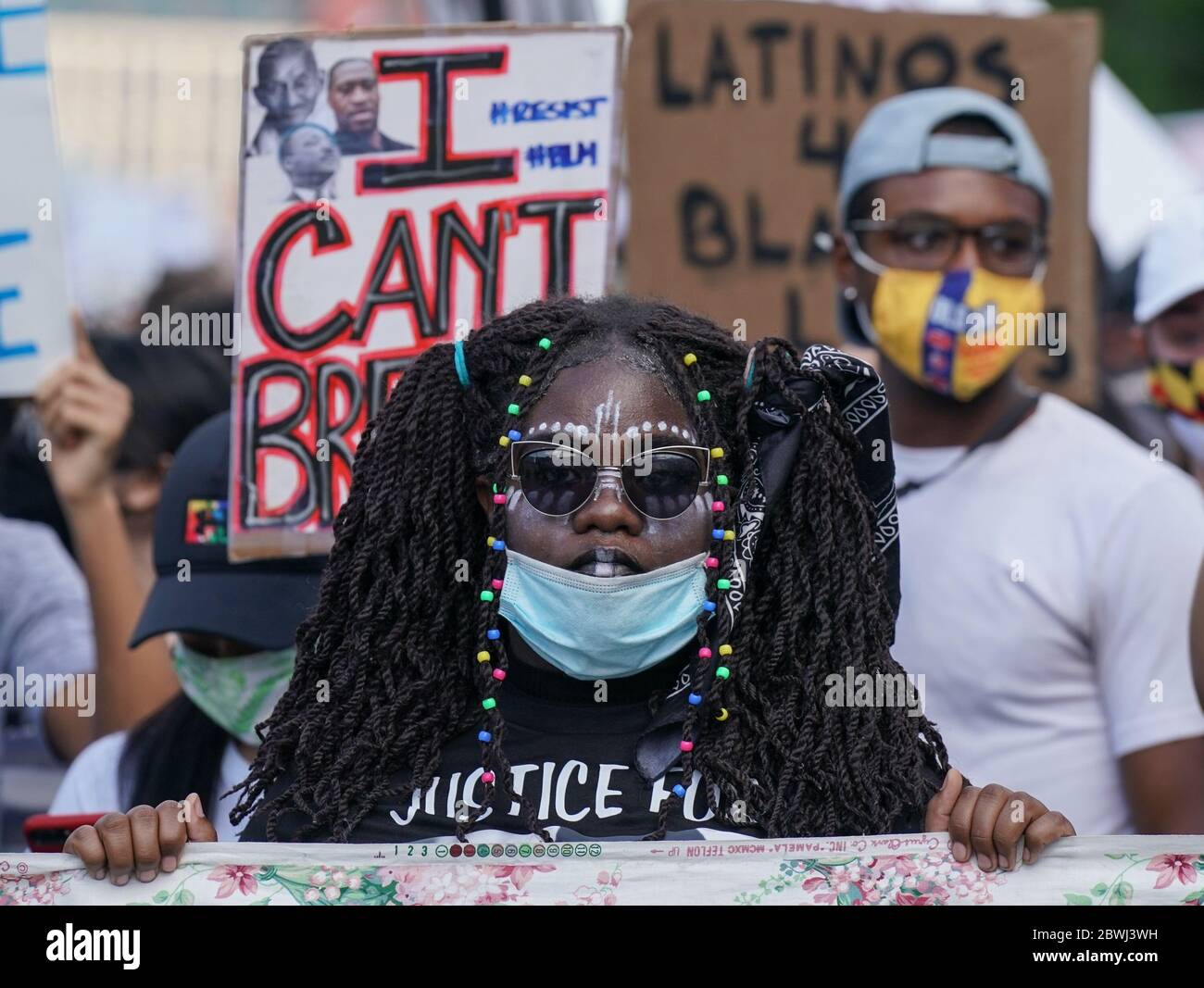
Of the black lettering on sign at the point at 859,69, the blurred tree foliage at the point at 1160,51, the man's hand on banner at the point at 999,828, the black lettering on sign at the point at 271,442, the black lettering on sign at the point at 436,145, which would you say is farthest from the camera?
the blurred tree foliage at the point at 1160,51

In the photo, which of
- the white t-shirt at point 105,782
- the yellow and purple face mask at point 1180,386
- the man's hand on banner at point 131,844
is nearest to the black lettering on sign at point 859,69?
the yellow and purple face mask at point 1180,386

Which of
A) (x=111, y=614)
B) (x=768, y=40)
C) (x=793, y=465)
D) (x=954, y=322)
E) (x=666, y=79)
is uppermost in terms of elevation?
(x=768, y=40)

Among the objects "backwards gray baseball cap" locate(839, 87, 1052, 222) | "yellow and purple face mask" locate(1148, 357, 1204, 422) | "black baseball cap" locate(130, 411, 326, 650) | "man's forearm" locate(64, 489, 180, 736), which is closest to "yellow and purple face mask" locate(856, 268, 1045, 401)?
"backwards gray baseball cap" locate(839, 87, 1052, 222)

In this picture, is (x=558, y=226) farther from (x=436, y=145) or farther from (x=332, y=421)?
(x=332, y=421)

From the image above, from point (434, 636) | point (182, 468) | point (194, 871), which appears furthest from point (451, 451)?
point (182, 468)

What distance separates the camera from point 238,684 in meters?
3.55

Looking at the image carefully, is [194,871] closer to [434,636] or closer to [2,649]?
[434,636]

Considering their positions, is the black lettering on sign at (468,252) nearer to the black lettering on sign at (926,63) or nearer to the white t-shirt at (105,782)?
the white t-shirt at (105,782)

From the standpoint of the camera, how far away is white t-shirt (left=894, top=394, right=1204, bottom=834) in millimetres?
3701

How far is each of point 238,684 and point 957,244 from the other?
179 centimetres

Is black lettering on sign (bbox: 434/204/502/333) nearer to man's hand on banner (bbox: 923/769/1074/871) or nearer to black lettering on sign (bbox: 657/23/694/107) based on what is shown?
black lettering on sign (bbox: 657/23/694/107)

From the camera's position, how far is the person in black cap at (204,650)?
3525 millimetres

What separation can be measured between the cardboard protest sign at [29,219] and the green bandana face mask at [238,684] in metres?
0.87

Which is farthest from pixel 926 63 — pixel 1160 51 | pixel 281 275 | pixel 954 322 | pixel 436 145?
pixel 1160 51
